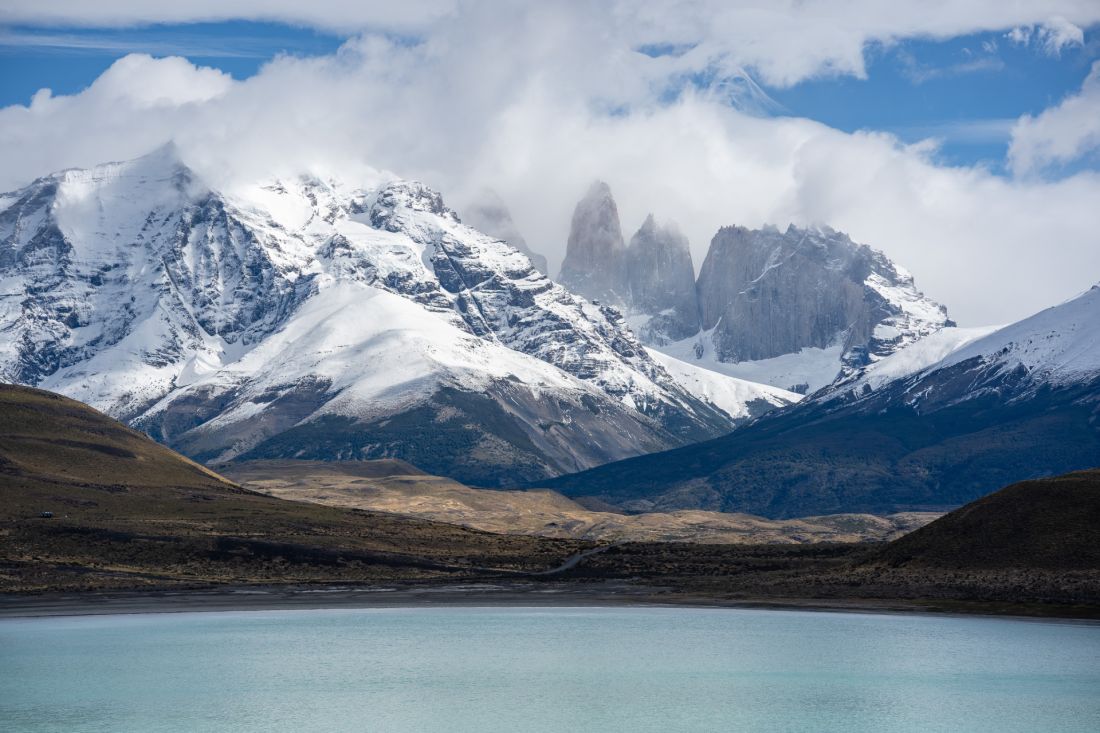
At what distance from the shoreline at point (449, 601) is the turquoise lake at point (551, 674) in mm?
5246

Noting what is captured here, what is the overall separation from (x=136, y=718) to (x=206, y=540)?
115 metres

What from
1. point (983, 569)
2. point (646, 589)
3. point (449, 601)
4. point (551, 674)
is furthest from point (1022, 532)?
point (551, 674)

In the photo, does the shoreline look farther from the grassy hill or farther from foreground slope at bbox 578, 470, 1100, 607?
the grassy hill

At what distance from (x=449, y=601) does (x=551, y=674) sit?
57.0 metres

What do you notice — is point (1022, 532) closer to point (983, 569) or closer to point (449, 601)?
point (983, 569)

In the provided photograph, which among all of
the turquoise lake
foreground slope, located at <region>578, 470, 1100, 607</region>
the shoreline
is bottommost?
the turquoise lake

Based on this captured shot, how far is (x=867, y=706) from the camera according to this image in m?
78.5

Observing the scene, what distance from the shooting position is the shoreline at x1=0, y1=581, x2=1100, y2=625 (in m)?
126

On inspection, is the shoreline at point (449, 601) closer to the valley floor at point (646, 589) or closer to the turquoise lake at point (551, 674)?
the valley floor at point (646, 589)

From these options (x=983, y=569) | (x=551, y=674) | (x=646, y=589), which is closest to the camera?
(x=551, y=674)

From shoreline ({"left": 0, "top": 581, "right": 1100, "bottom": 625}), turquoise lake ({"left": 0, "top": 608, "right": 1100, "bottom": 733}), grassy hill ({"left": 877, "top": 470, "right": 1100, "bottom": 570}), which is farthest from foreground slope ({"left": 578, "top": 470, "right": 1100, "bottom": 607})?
turquoise lake ({"left": 0, "top": 608, "right": 1100, "bottom": 733})

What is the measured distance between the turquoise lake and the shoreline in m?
5.25

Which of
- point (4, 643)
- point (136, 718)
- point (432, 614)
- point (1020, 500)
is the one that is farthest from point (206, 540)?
point (136, 718)

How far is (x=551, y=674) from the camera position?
298 feet
